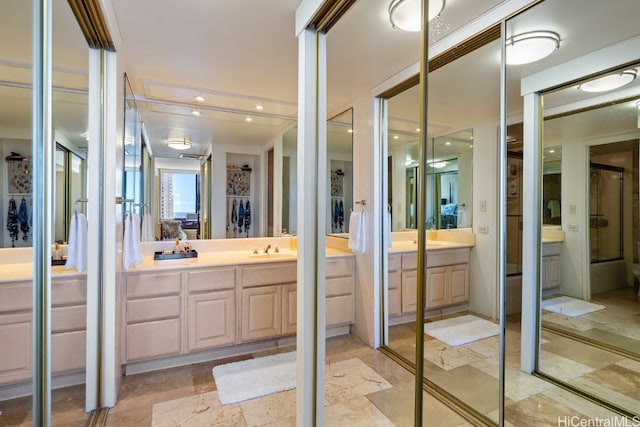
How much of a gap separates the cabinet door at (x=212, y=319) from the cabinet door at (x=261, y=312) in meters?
0.10

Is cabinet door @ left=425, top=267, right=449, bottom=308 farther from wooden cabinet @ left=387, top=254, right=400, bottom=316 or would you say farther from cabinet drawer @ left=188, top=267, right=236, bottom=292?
cabinet drawer @ left=188, top=267, right=236, bottom=292

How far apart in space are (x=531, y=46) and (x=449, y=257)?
1176 mm

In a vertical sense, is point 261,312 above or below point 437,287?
below

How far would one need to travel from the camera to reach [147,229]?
9.53 ft

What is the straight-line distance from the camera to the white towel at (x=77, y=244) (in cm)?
169

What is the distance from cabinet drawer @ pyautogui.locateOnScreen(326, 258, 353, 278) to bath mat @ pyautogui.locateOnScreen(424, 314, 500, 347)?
1030mm

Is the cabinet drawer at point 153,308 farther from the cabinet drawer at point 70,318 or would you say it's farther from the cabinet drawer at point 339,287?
the cabinet drawer at point 339,287

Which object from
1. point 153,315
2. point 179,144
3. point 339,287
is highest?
point 179,144

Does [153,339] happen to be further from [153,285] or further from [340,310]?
[340,310]

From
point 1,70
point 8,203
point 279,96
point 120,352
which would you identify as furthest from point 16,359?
point 279,96

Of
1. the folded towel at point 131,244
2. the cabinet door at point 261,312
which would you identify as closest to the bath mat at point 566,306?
the cabinet door at point 261,312

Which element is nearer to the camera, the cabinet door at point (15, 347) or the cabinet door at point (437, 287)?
the cabinet door at point (15, 347)

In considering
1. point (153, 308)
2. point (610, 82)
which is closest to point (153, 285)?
point (153, 308)

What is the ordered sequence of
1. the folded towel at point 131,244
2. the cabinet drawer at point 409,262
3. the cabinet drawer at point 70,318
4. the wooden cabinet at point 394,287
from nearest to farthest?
the cabinet drawer at point 70,318
the cabinet drawer at point 409,262
the folded towel at point 131,244
the wooden cabinet at point 394,287
